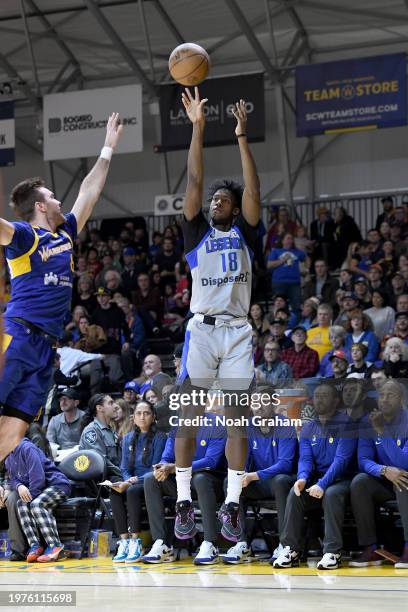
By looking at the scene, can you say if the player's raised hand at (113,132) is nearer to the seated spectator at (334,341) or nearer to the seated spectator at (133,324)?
the seated spectator at (334,341)

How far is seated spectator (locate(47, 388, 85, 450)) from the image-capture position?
13.4 m

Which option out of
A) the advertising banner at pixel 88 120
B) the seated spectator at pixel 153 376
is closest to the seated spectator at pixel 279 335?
the seated spectator at pixel 153 376

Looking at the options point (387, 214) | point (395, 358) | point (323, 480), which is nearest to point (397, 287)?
point (395, 358)

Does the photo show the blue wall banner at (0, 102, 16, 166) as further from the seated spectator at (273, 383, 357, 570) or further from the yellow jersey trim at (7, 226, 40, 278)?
the yellow jersey trim at (7, 226, 40, 278)

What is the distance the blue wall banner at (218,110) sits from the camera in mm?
20609

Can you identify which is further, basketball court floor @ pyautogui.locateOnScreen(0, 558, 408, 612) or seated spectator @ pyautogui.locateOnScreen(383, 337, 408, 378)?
seated spectator @ pyautogui.locateOnScreen(383, 337, 408, 378)

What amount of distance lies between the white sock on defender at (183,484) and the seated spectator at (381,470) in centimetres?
212

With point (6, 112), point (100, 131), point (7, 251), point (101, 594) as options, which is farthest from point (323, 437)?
point (6, 112)

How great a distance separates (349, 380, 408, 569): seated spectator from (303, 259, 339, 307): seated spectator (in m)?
7.99

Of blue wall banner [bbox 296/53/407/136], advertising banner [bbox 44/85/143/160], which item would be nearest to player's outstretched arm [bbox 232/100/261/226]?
blue wall banner [bbox 296/53/407/136]

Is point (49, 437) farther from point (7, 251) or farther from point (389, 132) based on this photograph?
point (389, 132)

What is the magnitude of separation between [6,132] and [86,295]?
15.7 ft

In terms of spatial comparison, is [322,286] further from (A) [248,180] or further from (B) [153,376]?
A: (A) [248,180]

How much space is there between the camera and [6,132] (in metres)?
22.4
